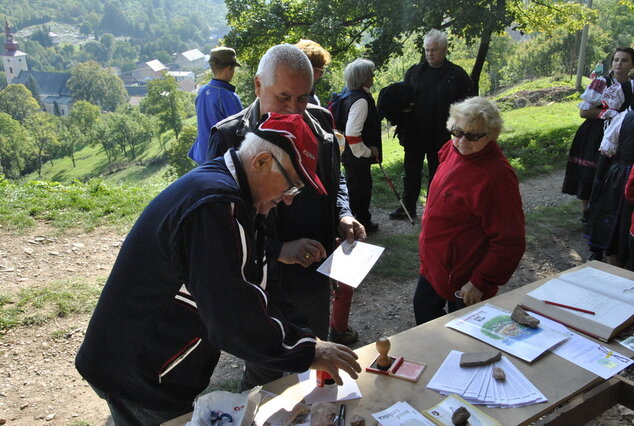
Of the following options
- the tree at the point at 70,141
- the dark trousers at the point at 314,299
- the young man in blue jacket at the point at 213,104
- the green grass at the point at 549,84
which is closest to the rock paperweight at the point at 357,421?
the dark trousers at the point at 314,299

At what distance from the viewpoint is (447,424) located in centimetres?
161

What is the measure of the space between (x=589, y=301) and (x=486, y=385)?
90 cm

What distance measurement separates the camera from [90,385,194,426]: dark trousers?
1718 millimetres

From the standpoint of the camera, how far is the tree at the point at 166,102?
5975 cm

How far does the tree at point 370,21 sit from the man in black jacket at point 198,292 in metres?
7.32

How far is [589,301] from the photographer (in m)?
2.32

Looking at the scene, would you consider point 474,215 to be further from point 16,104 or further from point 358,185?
point 16,104

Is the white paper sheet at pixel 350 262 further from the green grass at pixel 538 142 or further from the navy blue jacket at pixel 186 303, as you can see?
the green grass at pixel 538 142

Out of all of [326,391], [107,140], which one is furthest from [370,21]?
[107,140]

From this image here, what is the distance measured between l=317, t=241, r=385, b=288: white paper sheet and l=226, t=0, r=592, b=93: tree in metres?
6.54

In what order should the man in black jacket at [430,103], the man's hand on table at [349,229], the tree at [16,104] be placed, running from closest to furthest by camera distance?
the man's hand on table at [349,229] → the man in black jacket at [430,103] → the tree at [16,104]

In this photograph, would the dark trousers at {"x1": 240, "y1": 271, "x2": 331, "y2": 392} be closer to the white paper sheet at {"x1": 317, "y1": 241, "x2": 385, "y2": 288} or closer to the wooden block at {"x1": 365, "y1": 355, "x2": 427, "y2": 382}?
the white paper sheet at {"x1": 317, "y1": 241, "x2": 385, "y2": 288}

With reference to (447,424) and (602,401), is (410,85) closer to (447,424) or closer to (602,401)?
(602,401)

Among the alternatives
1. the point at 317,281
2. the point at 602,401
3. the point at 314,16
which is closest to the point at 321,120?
the point at 317,281
